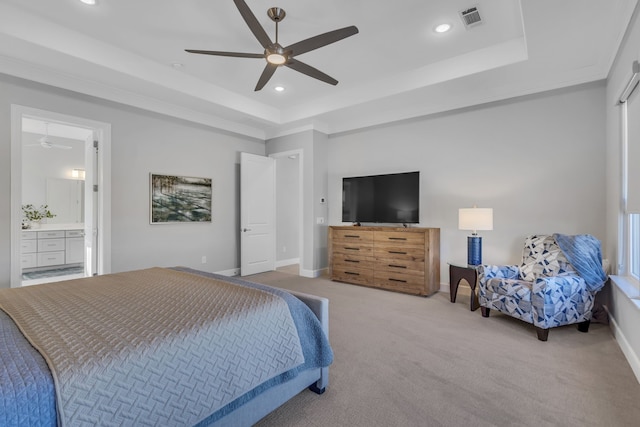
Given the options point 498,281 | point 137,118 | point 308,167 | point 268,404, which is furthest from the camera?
point 308,167

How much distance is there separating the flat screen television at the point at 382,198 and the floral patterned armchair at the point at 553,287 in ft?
4.90

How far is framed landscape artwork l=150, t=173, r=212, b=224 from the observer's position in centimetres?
434

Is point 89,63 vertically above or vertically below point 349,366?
above

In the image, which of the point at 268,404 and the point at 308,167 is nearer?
the point at 268,404

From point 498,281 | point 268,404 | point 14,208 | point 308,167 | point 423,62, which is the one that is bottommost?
point 268,404

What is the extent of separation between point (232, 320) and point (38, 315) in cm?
95

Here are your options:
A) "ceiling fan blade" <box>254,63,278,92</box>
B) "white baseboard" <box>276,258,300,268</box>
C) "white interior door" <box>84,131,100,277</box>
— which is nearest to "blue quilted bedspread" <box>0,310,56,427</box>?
"ceiling fan blade" <box>254,63,278,92</box>

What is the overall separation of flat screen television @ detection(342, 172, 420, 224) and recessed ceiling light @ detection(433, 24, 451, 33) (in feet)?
6.11

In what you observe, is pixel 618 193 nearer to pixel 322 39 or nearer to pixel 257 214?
pixel 322 39

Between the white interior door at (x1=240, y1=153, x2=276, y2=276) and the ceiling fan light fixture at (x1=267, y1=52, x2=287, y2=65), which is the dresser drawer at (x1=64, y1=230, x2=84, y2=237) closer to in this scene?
the white interior door at (x1=240, y1=153, x2=276, y2=276)

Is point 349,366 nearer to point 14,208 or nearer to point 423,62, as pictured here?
point 423,62

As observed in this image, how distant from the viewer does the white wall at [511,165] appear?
3371 millimetres

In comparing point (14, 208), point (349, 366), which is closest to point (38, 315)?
point (349, 366)

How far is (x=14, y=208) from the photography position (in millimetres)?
3207
